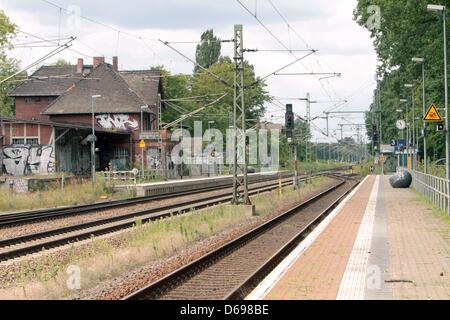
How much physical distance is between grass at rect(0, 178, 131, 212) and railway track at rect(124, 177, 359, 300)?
47.1ft

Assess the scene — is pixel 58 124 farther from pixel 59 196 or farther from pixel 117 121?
pixel 117 121

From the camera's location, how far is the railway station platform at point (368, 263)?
32.1 ft

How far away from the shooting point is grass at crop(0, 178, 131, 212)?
30.8m

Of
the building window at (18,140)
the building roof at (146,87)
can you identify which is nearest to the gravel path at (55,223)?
the building window at (18,140)

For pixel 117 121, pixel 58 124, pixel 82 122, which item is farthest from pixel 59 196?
pixel 82 122

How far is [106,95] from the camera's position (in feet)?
237

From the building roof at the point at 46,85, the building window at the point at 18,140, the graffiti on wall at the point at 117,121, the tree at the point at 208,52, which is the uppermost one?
the tree at the point at 208,52

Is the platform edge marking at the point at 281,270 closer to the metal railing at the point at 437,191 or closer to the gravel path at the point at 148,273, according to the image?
the gravel path at the point at 148,273

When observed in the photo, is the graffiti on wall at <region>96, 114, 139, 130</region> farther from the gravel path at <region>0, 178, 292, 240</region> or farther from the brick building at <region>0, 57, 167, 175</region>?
the gravel path at <region>0, 178, 292, 240</region>

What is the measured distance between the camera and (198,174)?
7412 cm

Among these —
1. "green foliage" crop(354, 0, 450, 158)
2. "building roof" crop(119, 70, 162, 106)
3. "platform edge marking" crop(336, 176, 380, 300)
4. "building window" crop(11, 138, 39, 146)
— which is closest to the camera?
"platform edge marking" crop(336, 176, 380, 300)

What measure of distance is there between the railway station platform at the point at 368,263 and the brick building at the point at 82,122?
104 feet

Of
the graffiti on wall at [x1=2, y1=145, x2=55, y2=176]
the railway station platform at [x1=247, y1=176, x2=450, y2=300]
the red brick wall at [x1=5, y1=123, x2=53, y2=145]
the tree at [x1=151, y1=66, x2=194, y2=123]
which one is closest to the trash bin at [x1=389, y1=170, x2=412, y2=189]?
the railway station platform at [x1=247, y1=176, x2=450, y2=300]

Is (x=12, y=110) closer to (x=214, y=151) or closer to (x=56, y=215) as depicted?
(x=214, y=151)
